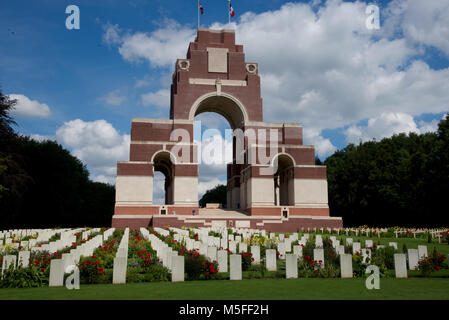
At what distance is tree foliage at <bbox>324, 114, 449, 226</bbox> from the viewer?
33.4 metres

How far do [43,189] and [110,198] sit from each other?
27.9 meters

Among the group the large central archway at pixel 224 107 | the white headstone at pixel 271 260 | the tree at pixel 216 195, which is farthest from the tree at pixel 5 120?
the tree at pixel 216 195

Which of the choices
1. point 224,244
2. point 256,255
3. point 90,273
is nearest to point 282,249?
point 256,255

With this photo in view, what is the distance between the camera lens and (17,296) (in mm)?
6660

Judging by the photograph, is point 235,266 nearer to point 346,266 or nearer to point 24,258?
point 346,266

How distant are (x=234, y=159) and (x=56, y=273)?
33961 mm

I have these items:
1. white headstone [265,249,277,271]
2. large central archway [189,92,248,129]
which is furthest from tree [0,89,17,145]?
white headstone [265,249,277,271]

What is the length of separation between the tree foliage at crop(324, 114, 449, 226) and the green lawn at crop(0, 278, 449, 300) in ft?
92.2

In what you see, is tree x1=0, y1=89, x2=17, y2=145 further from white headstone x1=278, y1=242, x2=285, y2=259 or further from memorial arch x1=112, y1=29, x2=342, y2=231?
white headstone x1=278, y1=242, x2=285, y2=259

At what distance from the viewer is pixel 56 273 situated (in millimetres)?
7863

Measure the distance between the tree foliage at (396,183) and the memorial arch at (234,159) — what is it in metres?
9.02

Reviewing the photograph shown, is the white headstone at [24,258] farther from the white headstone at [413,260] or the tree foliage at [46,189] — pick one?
the tree foliage at [46,189]

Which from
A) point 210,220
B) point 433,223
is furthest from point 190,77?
point 433,223
